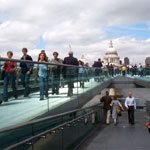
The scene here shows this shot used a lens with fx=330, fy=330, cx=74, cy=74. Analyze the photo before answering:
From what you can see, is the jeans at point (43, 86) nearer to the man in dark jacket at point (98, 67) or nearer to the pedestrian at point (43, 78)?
the pedestrian at point (43, 78)

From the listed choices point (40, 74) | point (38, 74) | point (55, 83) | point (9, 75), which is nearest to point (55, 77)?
point (55, 83)

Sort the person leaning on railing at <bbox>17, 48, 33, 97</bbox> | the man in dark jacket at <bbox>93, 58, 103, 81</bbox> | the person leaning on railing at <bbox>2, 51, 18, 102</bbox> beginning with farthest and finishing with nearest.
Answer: the man in dark jacket at <bbox>93, 58, 103, 81</bbox> → the person leaning on railing at <bbox>17, 48, 33, 97</bbox> → the person leaning on railing at <bbox>2, 51, 18, 102</bbox>

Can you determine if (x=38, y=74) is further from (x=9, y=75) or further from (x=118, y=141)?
(x=118, y=141)

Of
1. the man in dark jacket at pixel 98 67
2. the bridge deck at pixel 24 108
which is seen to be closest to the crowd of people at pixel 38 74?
the bridge deck at pixel 24 108

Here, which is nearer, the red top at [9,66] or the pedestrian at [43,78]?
the red top at [9,66]

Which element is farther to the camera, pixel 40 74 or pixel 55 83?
pixel 55 83

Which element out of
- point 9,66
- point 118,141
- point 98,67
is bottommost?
point 118,141

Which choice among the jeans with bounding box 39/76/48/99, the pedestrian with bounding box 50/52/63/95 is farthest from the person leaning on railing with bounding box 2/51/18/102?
the pedestrian with bounding box 50/52/63/95

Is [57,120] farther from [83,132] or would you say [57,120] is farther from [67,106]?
[83,132]

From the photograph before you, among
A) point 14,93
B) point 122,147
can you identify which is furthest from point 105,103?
point 14,93

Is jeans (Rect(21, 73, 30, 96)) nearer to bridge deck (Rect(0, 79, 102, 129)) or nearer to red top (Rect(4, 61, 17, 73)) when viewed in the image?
bridge deck (Rect(0, 79, 102, 129))

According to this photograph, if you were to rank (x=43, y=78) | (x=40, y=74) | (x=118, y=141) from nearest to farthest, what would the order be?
(x=40, y=74), (x=43, y=78), (x=118, y=141)

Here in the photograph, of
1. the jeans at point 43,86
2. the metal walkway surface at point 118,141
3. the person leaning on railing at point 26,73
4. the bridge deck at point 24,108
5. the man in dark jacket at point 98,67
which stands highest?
the man in dark jacket at point 98,67

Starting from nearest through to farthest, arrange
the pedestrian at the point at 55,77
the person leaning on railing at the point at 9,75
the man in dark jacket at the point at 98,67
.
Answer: the person leaning on railing at the point at 9,75 → the pedestrian at the point at 55,77 → the man in dark jacket at the point at 98,67
